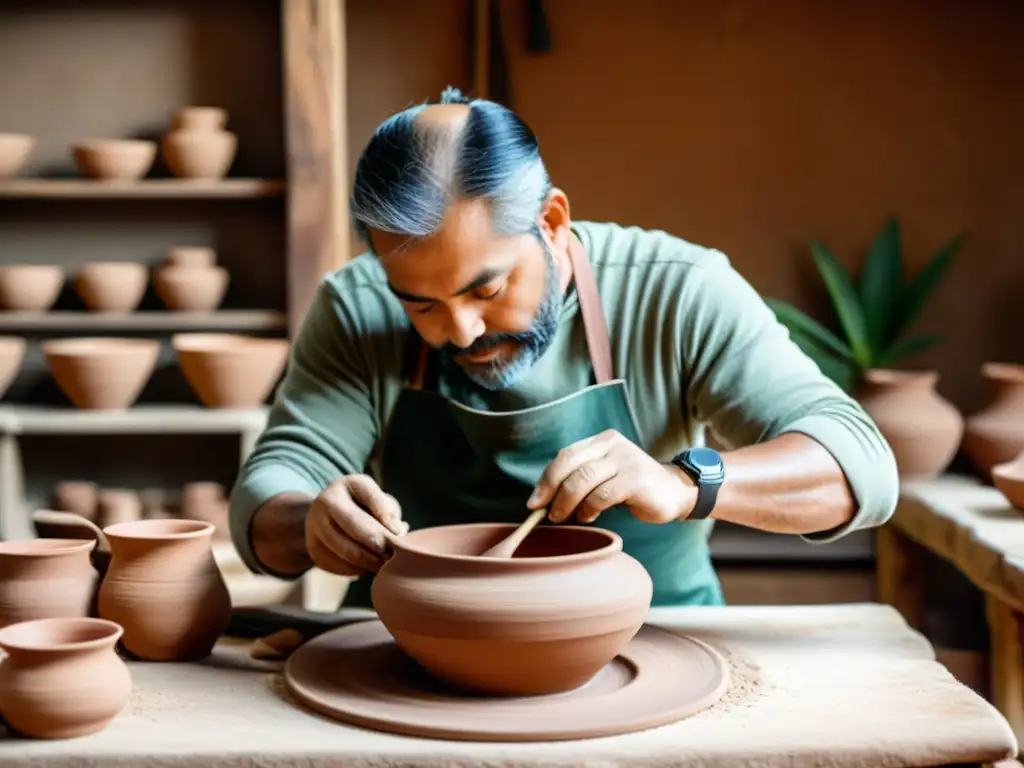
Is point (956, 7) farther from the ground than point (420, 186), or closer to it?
farther from the ground

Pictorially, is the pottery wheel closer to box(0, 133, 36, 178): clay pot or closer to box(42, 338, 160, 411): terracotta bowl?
box(42, 338, 160, 411): terracotta bowl

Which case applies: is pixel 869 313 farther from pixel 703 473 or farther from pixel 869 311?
pixel 703 473

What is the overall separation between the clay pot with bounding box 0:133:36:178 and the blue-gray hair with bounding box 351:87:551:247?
2371mm

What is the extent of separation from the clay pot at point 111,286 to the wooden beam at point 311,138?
0.48m

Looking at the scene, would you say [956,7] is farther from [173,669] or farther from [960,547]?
[173,669]

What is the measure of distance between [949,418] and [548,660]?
2.72 meters

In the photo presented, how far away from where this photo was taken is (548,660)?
161 cm

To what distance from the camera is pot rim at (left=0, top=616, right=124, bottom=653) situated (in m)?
1.50

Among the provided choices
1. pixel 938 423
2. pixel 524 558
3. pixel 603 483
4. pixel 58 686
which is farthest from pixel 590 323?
pixel 938 423

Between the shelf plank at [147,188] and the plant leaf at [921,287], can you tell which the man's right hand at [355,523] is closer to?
the shelf plank at [147,188]

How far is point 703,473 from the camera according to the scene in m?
1.93

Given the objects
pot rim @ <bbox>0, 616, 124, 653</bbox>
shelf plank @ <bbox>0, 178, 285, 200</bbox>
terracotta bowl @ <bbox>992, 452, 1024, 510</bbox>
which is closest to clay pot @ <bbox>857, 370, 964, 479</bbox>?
terracotta bowl @ <bbox>992, 452, 1024, 510</bbox>

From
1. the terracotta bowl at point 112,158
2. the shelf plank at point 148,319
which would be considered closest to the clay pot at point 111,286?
the shelf plank at point 148,319

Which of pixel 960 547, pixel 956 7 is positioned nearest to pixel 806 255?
pixel 956 7
